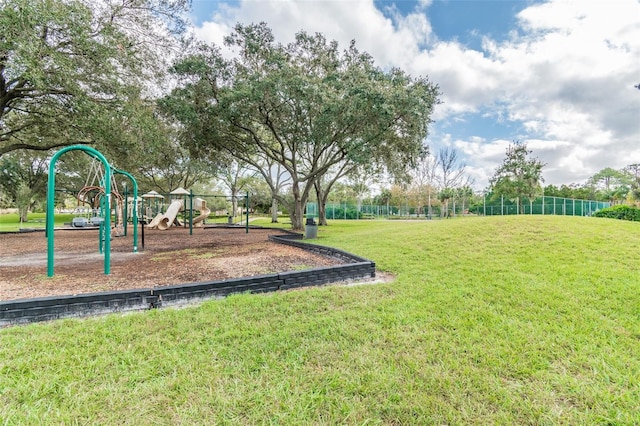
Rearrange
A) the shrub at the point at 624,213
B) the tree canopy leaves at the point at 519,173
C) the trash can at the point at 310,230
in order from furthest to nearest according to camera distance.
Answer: the tree canopy leaves at the point at 519,173 → the shrub at the point at 624,213 → the trash can at the point at 310,230

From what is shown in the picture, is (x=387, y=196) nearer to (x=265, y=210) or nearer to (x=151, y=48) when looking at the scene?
(x=265, y=210)

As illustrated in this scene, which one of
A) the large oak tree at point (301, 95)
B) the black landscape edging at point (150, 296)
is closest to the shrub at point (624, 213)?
the large oak tree at point (301, 95)

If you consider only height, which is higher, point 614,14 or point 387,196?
point 614,14

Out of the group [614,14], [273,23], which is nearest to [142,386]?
[614,14]

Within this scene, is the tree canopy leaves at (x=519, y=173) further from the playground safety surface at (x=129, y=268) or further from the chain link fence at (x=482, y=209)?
the playground safety surface at (x=129, y=268)

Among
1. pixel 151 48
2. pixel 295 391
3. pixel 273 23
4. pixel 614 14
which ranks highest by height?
pixel 273 23

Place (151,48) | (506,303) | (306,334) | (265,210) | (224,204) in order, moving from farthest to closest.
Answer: (224,204), (265,210), (151,48), (506,303), (306,334)

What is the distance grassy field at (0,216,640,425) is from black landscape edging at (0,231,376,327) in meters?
0.29

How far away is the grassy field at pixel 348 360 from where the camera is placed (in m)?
1.51

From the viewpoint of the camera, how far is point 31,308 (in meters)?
2.56

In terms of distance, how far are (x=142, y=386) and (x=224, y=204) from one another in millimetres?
41071

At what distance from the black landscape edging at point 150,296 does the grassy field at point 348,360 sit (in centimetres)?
29

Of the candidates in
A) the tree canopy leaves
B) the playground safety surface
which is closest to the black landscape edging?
the playground safety surface

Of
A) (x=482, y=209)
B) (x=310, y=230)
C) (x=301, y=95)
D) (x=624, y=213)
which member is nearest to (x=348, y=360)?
(x=310, y=230)
